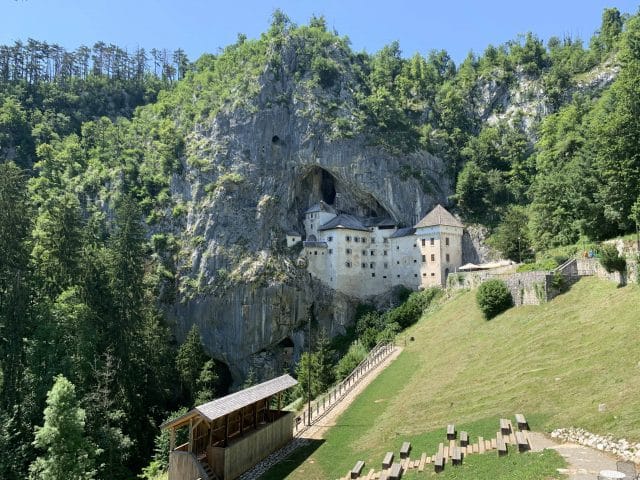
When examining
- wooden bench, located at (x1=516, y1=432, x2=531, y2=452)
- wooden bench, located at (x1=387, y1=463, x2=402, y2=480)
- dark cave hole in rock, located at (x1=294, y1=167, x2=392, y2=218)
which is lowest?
wooden bench, located at (x1=387, y1=463, x2=402, y2=480)

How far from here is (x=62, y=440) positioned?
26969 mm

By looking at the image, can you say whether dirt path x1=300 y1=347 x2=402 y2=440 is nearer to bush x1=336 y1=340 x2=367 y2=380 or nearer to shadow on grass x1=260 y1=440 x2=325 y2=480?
shadow on grass x1=260 y1=440 x2=325 y2=480

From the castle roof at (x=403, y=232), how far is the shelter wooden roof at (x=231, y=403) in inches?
1503

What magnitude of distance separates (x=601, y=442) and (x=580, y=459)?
4.94 ft

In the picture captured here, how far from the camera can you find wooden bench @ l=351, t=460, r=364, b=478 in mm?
19172

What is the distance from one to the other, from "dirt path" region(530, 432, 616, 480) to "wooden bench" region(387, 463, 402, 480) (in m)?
4.21

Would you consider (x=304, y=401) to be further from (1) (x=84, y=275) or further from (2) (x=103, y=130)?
(2) (x=103, y=130)

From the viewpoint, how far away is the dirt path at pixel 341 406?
90.0ft

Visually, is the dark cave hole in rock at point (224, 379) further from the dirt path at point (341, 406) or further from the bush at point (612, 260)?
the bush at point (612, 260)

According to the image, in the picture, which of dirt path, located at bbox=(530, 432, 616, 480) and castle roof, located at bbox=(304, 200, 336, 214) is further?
castle roof, located at bbox=(304, 200, 336, 214)

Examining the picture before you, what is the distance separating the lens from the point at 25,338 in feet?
127

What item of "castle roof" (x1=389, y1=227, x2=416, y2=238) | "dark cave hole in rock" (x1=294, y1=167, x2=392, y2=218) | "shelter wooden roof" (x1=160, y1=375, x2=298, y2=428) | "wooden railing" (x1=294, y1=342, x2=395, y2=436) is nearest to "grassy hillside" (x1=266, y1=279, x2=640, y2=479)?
"wooden railing" (x1=294, y1=342, x2=395, y2=436)

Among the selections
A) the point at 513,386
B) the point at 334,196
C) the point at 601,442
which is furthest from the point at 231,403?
the point at 334,196

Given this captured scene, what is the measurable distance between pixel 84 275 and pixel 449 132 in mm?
54354
